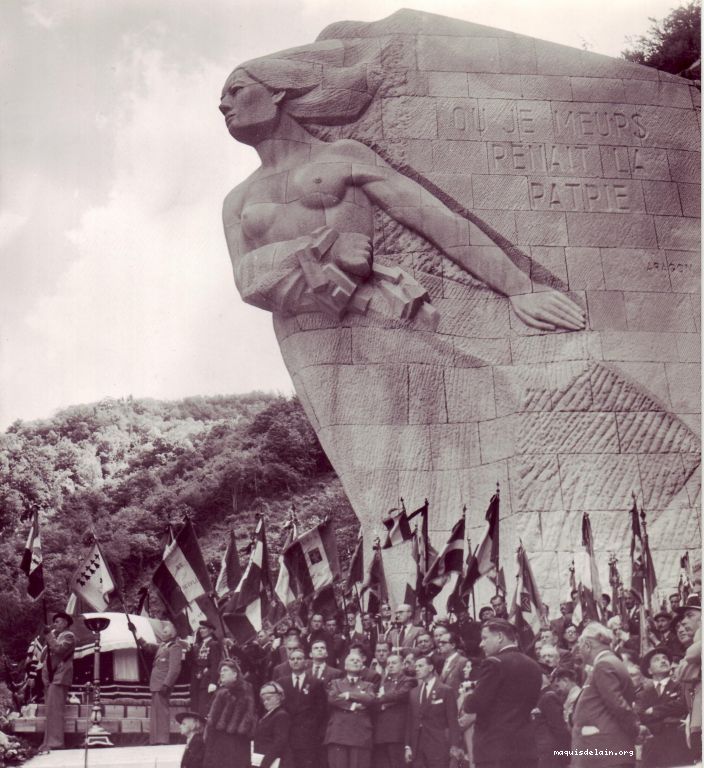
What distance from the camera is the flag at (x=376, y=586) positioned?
11.6 meters

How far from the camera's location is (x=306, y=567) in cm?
1127

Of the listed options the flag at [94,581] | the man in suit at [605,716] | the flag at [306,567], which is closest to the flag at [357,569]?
the flag at [306,567]

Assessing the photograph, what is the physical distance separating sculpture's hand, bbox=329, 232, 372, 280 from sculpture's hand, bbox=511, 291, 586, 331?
205cm

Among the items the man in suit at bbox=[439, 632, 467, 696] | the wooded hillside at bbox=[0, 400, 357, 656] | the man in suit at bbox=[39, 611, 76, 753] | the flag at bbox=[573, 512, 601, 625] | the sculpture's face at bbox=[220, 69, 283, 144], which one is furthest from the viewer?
the sculpture's face at bbox=[220, 69, 283, 144]

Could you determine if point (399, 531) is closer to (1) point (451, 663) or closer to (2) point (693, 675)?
(1) point (451, 663)

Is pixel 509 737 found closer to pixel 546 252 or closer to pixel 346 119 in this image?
pixel 546 252

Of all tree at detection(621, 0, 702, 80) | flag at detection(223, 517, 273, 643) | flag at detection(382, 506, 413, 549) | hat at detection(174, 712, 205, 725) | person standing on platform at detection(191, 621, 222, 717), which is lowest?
hat at detection(174, 712, 205, 725)

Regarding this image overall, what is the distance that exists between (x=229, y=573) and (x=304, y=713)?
2845 mm

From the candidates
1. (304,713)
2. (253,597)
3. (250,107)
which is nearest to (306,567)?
(253,597)

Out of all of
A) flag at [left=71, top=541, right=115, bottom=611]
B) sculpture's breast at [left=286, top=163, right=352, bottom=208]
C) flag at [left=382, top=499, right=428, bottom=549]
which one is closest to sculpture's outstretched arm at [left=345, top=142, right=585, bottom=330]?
sculpture's breast at [left=286, top=163, right=352, bottom=208]

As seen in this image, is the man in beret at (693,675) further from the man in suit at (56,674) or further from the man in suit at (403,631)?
the man in suit at (56,674)

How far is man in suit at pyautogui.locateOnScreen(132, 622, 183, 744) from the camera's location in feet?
34.3

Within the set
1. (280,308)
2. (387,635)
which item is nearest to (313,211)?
(280,308)

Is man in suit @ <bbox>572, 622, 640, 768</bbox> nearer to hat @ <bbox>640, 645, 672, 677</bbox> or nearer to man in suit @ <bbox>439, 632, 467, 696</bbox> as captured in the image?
hat @ <bbox>640, 645, 672, 677</bbox>
